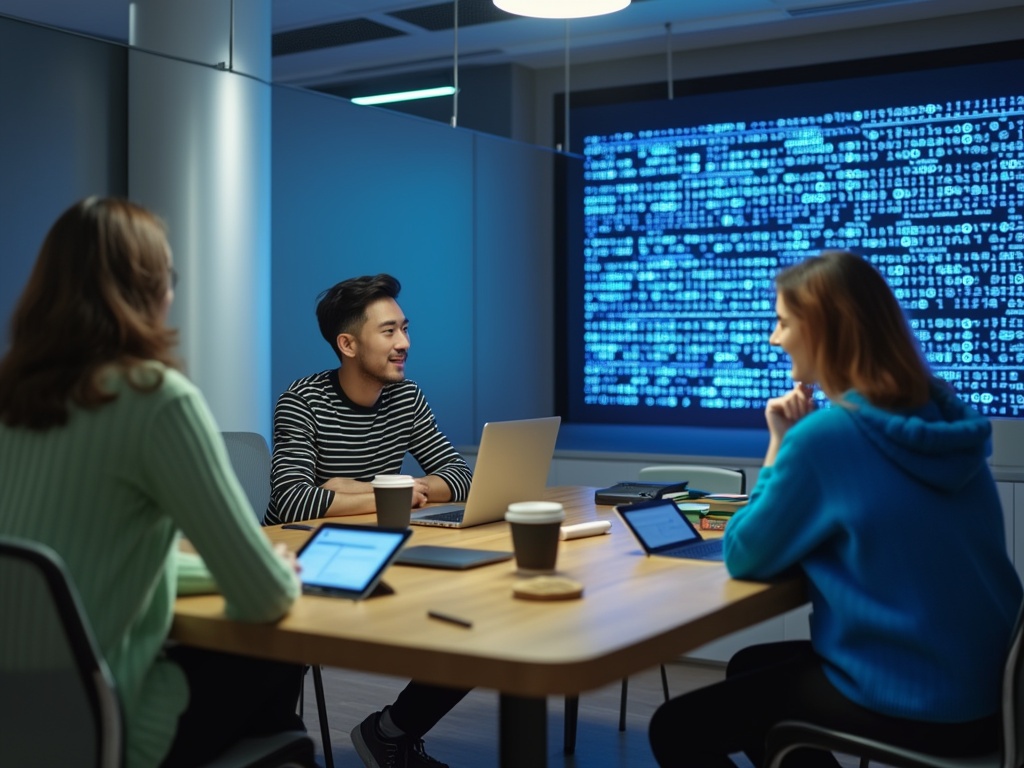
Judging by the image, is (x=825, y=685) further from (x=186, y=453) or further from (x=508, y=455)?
(x=186, y=453)

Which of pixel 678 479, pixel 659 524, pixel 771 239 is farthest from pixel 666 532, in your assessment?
pixel 771 239

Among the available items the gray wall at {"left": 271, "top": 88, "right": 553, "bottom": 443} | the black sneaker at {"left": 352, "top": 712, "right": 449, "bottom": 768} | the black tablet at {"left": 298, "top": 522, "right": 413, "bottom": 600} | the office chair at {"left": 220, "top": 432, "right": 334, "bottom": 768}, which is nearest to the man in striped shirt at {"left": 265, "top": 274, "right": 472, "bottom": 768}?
the black sneaker at {"left": 352, "top": 712, "right": 449, "bottom": 768}

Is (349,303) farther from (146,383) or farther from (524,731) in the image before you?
(524,731)

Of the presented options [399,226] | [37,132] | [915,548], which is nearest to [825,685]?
[915,548]

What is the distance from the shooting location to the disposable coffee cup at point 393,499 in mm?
2457

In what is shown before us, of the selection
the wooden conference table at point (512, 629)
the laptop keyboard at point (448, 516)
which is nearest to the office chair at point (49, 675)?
the wooden conference table at point (512, 629)

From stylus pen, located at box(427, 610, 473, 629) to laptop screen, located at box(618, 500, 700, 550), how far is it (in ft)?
2.01

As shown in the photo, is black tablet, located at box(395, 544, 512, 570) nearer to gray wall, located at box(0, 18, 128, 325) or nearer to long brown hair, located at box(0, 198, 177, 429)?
long brown hair, located at box(0, 198, 177, 429)

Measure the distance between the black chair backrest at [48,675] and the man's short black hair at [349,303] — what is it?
1784 mm

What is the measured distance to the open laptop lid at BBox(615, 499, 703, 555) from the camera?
2254 mm

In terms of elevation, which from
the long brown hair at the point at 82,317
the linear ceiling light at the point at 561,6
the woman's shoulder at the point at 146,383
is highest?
the linear ceiling light at the point at 561,6

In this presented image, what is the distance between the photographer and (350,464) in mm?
3229

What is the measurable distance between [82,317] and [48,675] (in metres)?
0.48

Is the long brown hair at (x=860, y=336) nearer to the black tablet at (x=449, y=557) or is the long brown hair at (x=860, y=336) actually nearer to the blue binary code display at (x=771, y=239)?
the black tablet at (x=449, y=557)
